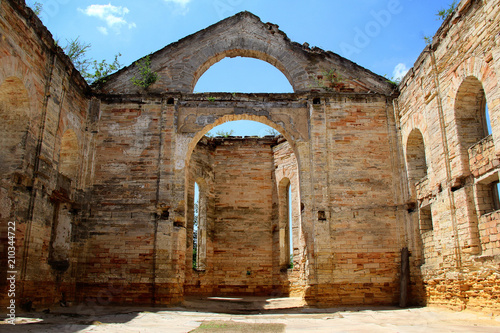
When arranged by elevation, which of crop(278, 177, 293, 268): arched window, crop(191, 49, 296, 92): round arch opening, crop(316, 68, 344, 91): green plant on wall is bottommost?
crop(278, 177, 293, 268): arched window

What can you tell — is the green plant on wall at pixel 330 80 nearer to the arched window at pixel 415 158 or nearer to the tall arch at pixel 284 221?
the arched window at pixel 415 158

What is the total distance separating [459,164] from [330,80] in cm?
540

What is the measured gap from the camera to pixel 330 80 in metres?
13.3

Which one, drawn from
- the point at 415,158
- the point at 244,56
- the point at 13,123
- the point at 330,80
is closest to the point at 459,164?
the point at 415,158

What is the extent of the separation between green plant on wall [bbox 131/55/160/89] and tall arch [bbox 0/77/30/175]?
4123 millimetres

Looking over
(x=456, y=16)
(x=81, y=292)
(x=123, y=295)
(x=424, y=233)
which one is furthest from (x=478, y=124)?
(x=81, y=292)

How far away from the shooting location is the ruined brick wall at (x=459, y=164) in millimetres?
8008

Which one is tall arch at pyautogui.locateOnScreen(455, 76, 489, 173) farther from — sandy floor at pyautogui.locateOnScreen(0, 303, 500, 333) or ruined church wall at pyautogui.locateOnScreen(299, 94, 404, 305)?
sandy floor at pyautogui.locateOnScreen(0, 303, 500, 333)

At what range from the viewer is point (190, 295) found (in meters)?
15.7

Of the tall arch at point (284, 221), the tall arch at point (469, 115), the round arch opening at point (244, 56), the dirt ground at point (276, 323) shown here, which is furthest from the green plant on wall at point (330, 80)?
the dirt ground at point (276, 323)

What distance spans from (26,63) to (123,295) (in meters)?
6.24

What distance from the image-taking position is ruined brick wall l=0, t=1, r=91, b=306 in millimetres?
8759

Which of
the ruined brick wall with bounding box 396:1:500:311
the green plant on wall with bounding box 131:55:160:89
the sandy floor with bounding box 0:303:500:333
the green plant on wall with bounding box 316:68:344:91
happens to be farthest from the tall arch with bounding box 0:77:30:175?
the ruined brick wall with bounding box 396:1:500:311

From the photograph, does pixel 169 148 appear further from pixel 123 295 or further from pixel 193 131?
pixel 123 295
